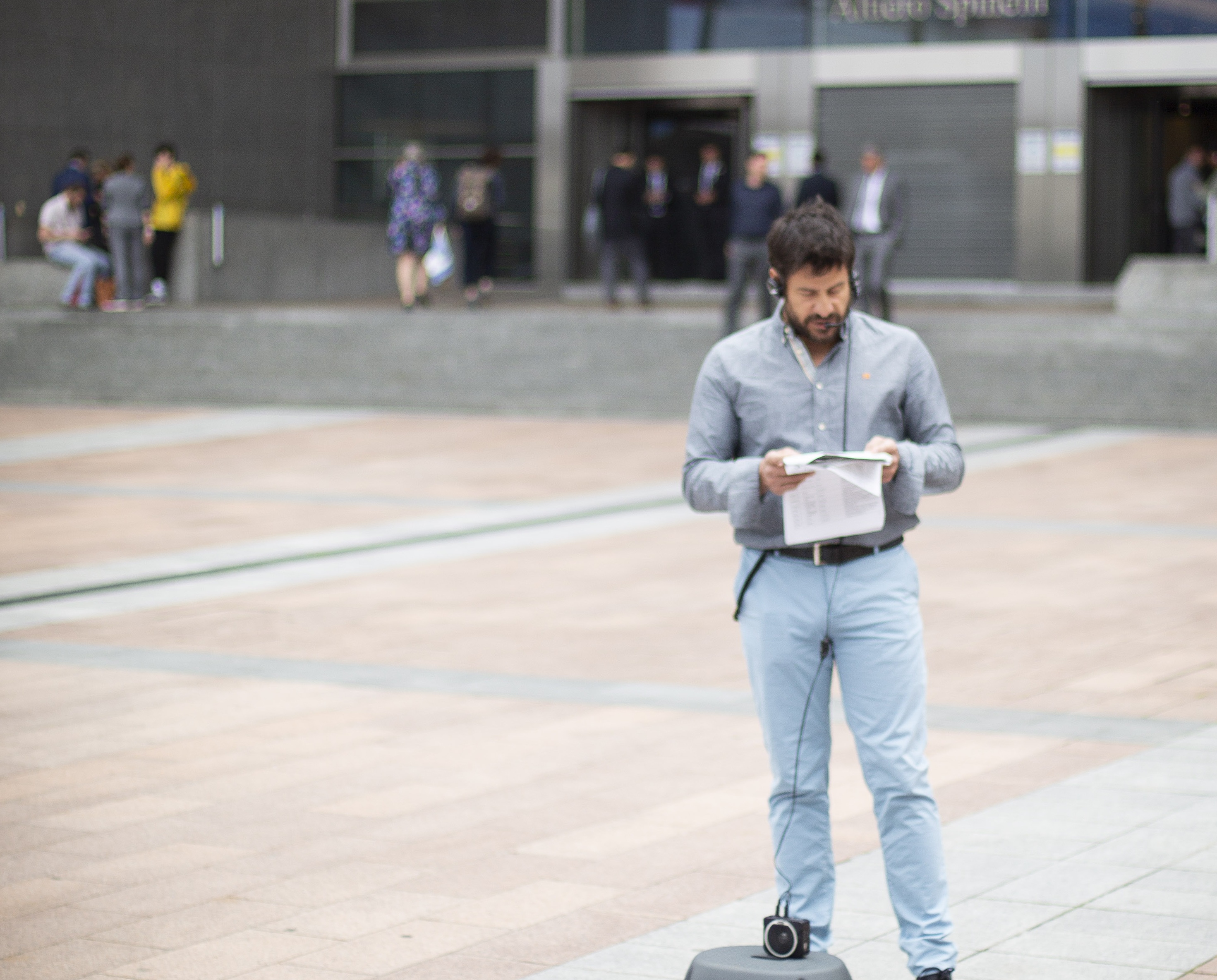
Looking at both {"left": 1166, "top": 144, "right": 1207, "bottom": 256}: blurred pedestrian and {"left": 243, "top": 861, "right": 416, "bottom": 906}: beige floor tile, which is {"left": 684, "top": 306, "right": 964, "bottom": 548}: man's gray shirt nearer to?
{"left": 243, "top": 861, "right": 416, "bottom": 906}: beige floor tile

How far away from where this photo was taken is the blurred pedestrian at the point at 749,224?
1841 centimetres

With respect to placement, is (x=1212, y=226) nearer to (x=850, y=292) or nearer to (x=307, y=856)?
(x=307, y=856)

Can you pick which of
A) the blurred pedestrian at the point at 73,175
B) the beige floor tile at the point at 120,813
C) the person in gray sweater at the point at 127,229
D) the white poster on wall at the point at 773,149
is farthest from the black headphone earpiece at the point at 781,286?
the white poster on wall at the point at 773,149

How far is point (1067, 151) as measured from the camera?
25.6 m

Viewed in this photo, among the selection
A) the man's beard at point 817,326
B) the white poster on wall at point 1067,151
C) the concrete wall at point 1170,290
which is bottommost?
the man's beard at point 817,326

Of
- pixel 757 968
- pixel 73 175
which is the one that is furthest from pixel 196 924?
pixel 73 175

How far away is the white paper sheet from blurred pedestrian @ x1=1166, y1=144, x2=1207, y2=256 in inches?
850

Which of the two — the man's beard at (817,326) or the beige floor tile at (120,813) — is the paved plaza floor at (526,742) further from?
the man's beard at (817,326)

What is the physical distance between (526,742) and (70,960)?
7.38ft

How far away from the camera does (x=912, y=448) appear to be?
377 centimetres

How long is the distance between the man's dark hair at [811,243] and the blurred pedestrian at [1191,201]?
843 inches

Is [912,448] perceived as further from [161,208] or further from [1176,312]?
[161,208]

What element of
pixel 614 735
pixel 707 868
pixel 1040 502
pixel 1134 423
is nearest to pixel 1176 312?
pixel 1134 423

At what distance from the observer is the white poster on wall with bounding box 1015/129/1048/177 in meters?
25.7
